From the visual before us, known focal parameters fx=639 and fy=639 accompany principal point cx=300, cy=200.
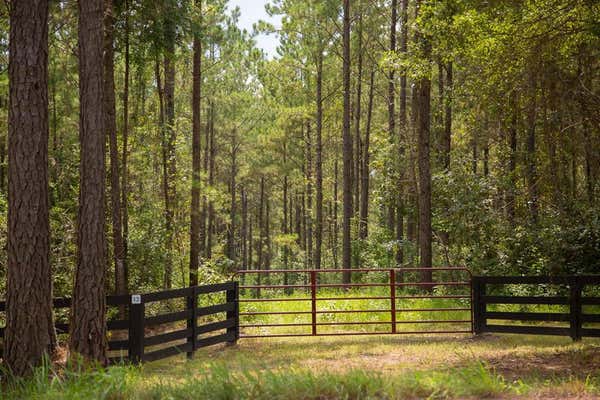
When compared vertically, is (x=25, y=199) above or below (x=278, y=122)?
below

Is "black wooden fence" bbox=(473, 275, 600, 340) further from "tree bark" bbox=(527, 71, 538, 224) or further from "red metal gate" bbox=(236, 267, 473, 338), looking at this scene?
"tree bark" bbox=(527, 71, 538, 224)

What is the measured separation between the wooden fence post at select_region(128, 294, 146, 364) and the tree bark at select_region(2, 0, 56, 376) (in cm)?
150

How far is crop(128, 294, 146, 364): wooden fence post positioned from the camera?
30.9 ft

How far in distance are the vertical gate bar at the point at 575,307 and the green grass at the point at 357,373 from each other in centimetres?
24

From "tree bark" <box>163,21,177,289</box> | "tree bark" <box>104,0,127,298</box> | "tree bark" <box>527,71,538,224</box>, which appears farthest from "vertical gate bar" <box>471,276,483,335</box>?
"tree bark" <box>163,21,177,289</box>

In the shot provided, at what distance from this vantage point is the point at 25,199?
8070mm

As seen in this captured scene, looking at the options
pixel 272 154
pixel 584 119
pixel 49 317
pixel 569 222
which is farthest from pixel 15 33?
pixel 272 154

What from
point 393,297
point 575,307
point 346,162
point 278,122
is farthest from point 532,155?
point 278,122

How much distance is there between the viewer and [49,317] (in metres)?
8.32

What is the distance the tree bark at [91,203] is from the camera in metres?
8.37

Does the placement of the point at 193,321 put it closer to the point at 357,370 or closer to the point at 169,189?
the point at 357,370

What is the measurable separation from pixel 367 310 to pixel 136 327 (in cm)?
498

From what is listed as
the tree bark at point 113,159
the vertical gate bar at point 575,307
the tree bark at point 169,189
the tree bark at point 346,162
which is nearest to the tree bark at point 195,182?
the tree bark at point 169,189

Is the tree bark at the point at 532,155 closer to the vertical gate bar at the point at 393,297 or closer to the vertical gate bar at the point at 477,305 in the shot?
the vertical gate bar at the point at 477,305
